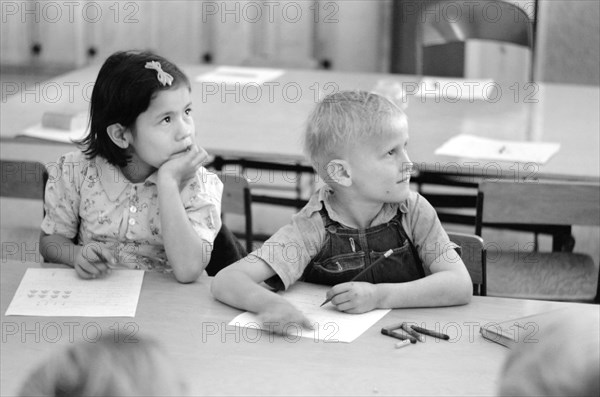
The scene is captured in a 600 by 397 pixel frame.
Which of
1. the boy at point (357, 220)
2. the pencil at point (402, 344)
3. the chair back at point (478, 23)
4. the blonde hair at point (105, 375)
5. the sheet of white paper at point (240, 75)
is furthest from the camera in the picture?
the chair back at point (478, 23)

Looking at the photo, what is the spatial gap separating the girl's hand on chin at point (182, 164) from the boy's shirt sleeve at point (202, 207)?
4cm

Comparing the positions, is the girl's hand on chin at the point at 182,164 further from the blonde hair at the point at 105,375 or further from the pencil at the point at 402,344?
the blonde hair at the point at 105,375

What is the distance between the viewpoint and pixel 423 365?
1.85 m

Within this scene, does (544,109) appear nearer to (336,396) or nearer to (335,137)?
(335,137)

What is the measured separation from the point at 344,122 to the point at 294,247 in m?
0.29

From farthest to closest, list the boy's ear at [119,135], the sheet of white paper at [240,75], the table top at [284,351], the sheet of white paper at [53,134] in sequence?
the sheet of white paper at [240,75]
the sheet of white paper at [53,134]
the boy's ear at [119,135]
the table top at [284,351]

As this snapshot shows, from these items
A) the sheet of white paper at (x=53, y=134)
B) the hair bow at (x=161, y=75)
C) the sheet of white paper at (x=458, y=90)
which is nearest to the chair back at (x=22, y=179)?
the sheet of white paper at (x=53, y=134)

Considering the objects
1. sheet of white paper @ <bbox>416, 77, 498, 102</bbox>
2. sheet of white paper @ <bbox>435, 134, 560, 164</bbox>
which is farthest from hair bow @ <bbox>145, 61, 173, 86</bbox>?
sheet of white paper @ <bbox>416, 77, 498, 102</bbox>

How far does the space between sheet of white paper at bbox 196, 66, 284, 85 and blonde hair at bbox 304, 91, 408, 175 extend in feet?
6.56

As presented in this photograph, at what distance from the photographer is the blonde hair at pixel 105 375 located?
2.98ft

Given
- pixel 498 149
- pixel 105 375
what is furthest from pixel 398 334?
pixel 498 149

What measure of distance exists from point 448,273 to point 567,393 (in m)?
1.18

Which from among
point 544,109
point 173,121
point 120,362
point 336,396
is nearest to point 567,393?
point 120,362

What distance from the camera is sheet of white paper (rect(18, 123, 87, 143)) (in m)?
3.47
